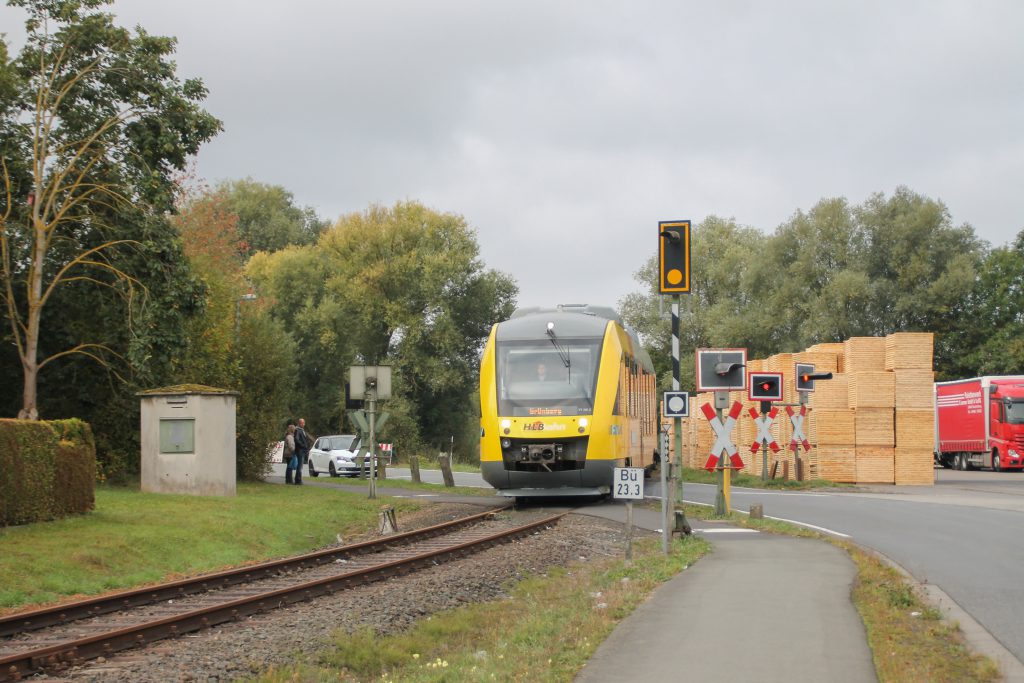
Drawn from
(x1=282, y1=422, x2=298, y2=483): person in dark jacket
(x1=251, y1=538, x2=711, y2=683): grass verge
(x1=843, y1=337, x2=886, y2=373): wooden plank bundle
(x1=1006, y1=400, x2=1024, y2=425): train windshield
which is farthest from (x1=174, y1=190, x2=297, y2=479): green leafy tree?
(x1=1006, y1=400, x2=1024, y2=425): train windshield

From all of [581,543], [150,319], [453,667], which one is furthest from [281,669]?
[150,319]

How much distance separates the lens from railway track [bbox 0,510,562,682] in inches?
390

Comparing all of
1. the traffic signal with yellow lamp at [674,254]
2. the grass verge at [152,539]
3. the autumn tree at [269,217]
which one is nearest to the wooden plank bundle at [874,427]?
the grass verge at [152,539]

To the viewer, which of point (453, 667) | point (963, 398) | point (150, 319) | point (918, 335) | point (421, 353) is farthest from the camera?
point (421, 353)

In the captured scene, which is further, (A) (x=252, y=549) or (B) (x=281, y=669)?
(A) (x=252, y=549)

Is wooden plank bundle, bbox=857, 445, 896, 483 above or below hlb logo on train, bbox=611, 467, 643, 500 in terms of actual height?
below

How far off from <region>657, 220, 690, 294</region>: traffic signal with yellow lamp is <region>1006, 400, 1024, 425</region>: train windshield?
38211 millimetres

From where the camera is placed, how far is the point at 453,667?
8.88m

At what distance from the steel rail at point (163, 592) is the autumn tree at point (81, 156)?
35.3ft

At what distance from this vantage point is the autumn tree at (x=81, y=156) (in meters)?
26.0

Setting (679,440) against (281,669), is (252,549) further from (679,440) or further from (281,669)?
(281,669)

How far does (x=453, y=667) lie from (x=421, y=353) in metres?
55.6

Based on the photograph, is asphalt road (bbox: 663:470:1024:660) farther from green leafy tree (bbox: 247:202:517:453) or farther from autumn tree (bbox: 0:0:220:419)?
green leafy tree (bbox: 247:202:517:453)

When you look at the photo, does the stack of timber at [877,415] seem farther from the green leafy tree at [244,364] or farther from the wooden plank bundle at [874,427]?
the green leafy tree at [244,364]
